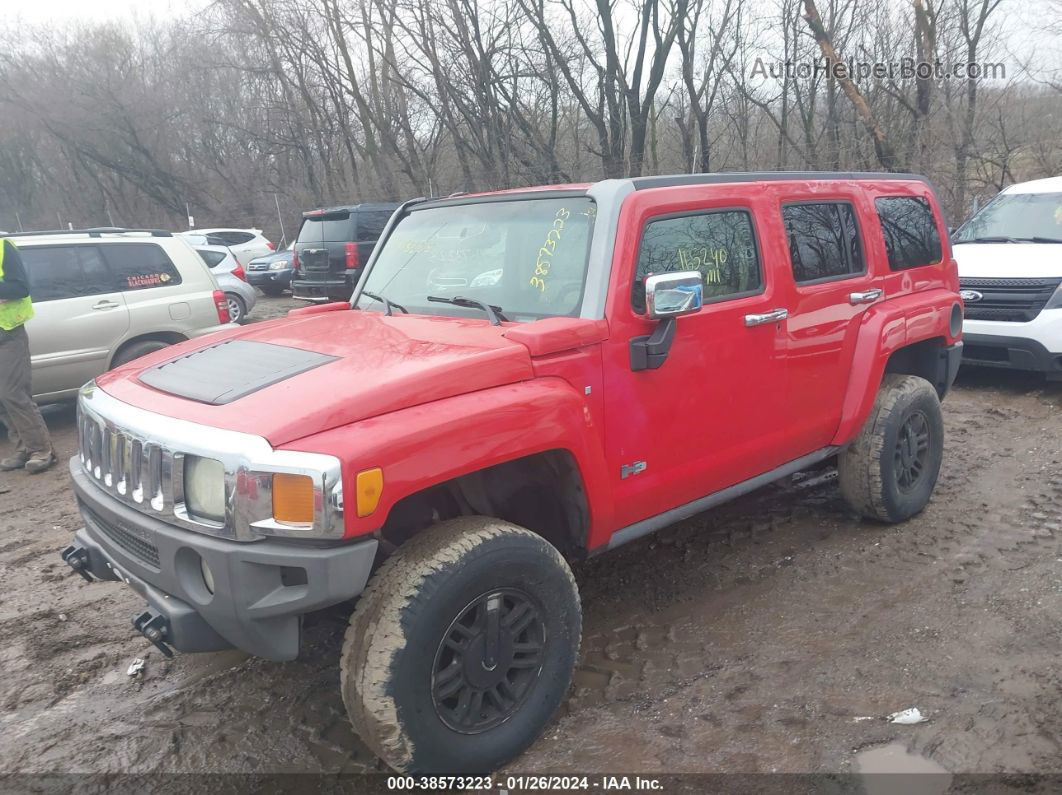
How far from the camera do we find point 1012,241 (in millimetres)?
7703

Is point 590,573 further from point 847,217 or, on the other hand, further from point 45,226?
point 45,226

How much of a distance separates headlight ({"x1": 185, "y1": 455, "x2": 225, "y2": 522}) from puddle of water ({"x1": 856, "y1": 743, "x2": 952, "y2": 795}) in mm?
2229

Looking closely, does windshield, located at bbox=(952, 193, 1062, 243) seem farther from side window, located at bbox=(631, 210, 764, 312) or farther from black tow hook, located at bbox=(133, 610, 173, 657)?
black tow hook, located at bbox=(133, 610, 173, 657)

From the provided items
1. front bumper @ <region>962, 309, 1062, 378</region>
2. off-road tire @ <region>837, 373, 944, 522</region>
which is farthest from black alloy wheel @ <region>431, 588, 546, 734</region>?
front bumper @ <region>962, 309, 1062, 378</region>

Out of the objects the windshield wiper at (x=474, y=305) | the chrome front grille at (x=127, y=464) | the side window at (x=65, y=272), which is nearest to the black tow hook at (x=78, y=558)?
the chrome front grille at (x=127, y=464)

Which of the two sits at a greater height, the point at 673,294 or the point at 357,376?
the point at 673,294

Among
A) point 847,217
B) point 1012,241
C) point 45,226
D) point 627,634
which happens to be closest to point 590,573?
point 627,634

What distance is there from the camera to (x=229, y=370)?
285 centimetres

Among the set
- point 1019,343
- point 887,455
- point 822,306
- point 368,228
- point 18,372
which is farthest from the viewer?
point 368,228

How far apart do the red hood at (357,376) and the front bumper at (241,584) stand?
1.13 feet

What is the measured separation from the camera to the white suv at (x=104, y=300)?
7.22 m

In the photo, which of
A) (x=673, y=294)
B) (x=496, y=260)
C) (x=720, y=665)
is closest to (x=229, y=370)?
(x=496, y=260)

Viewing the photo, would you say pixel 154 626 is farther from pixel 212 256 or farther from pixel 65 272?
pixel 212 256

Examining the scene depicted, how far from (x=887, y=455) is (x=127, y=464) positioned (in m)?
3.66
